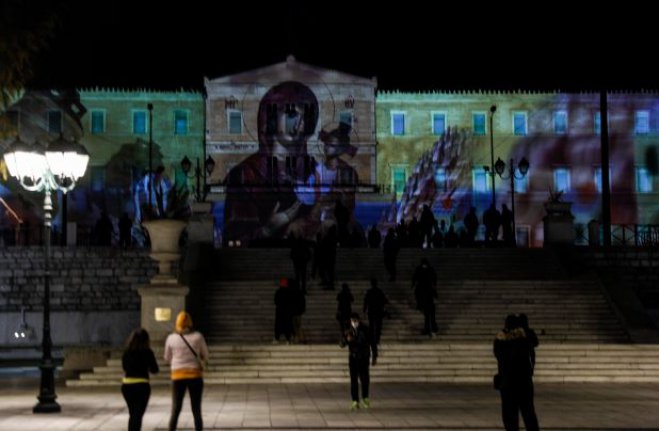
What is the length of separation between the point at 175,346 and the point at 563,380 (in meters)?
11.3

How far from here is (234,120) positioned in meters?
59.9

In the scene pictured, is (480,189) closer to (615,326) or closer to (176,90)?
(176,90)

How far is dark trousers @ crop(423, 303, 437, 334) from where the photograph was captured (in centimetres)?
2486

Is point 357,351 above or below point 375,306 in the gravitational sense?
below

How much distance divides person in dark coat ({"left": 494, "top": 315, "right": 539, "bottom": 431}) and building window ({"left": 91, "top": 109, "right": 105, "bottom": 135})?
49.6m

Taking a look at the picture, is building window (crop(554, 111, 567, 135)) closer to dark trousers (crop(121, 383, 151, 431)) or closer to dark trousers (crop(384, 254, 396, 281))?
Answer: dark trousers (crop(384, 254, 396, 281))

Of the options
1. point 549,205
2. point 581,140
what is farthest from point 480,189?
point 549,205

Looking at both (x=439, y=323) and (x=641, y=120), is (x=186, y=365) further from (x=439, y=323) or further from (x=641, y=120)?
(x=641, y=120)

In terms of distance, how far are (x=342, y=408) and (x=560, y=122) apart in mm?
47163

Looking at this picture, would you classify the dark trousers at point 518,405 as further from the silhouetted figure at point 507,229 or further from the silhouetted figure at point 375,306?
the silhouetted figure at point 507,229

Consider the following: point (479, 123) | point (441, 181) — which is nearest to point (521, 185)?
point (479, 123)

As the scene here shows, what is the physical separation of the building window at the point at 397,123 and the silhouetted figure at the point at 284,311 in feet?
123

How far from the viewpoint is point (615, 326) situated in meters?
26.1

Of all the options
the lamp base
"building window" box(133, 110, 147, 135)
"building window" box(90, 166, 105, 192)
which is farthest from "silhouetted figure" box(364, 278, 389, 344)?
"building window" box(133, 110, 147, 135)
